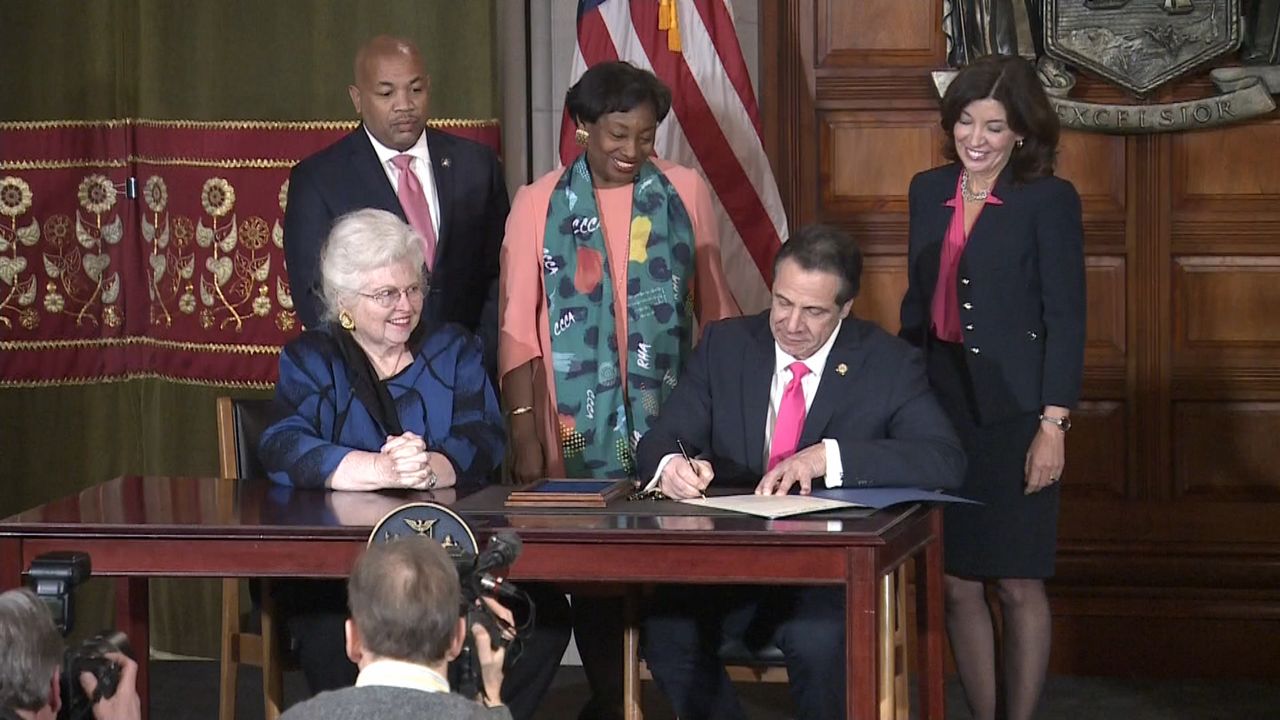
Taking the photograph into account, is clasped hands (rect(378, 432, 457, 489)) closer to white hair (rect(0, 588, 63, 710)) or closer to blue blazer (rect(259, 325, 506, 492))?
blue blazer (rect(259, 325, 506, 492))

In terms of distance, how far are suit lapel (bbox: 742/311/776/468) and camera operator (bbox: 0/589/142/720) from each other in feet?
5.85

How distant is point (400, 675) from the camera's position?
2.45 m

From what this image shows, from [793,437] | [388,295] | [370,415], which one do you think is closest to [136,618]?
[370,415]

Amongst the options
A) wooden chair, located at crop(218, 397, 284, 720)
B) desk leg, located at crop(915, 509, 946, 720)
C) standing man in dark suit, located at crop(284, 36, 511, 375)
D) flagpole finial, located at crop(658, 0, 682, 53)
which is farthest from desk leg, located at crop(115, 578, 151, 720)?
flagpole finial, located at crop(658, 0, 682, 53)

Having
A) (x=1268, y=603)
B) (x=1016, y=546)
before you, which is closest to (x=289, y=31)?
(x=1016, y=546)

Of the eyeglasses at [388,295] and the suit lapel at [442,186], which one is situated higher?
the suit lapel at [442,186]

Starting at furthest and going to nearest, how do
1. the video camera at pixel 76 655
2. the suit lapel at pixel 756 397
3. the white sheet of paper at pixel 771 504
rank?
the suit lapel at pixel 756 397
the white sheet of paper at pixel 771 504
the video camera at pixel 76 655

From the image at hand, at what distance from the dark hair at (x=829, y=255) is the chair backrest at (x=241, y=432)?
3.99ft

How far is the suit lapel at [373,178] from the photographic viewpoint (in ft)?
14.9

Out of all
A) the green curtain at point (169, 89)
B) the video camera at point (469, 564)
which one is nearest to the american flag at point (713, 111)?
the green curtain at point (169, 89)

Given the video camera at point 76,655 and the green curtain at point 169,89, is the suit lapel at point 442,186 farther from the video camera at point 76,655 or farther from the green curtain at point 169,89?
the video camera at point 76,655

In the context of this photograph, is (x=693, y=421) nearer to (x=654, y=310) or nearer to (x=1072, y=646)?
(x=654, y=310)

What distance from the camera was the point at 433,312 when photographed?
464 centimetres

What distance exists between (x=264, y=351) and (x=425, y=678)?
3.34m
